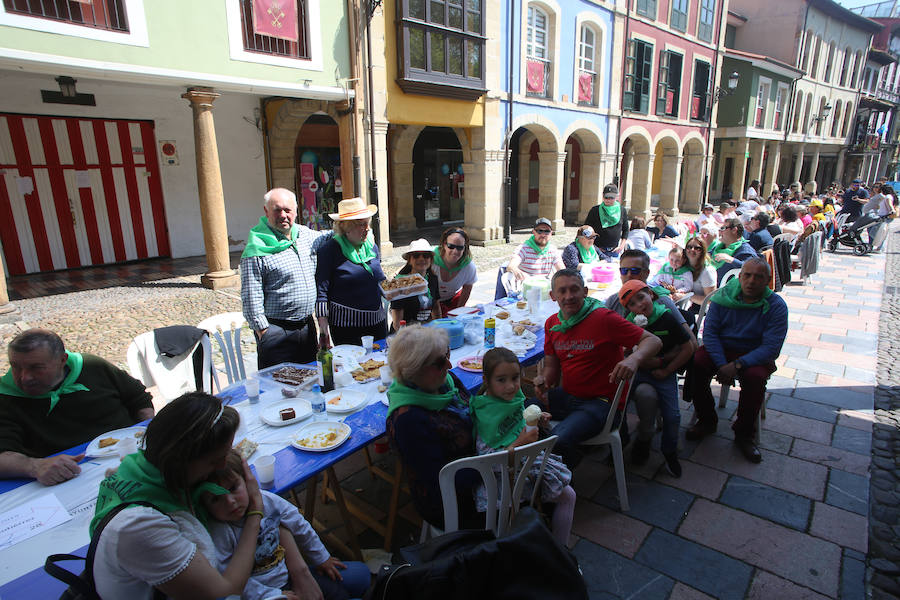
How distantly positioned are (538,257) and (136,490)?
187 inches

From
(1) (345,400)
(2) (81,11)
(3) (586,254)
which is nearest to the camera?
(1) (345,400)

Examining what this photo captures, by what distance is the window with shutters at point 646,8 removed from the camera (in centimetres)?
1582

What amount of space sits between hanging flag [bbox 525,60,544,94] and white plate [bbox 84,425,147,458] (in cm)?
1282

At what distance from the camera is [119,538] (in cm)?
137

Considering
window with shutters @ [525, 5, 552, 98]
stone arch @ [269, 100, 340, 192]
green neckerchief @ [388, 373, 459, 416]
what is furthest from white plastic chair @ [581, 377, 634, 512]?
window with shutters @ [525, 5, 552, 98]

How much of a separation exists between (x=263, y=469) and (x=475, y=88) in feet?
36.1

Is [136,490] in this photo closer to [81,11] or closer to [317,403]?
[317,403]

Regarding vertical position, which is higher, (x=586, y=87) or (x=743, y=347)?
(x=586, y=87)

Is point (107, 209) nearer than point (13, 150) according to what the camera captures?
No

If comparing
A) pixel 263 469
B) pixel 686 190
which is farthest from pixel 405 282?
pixel 686 190

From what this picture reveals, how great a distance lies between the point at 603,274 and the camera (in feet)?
18.4

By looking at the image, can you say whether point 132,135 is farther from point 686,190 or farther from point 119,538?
point 686,190

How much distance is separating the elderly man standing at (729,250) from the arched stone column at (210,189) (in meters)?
7.41

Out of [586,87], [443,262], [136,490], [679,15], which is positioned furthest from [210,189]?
[679,15]
